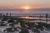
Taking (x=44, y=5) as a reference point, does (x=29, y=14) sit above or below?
below

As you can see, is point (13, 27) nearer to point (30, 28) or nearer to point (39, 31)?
point (30, 28)

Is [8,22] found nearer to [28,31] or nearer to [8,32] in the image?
[8,32]

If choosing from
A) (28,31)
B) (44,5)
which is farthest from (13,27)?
(44,5)

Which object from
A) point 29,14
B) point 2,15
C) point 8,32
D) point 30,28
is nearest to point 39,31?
point 30,28

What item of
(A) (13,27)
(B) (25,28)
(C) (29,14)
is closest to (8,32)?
(A) (13,27)

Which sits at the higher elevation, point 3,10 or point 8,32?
point 3,10

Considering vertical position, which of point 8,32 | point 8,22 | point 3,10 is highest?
point 3,10

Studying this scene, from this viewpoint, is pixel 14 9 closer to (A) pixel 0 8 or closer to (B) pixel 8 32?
(A) pixel 0 8
